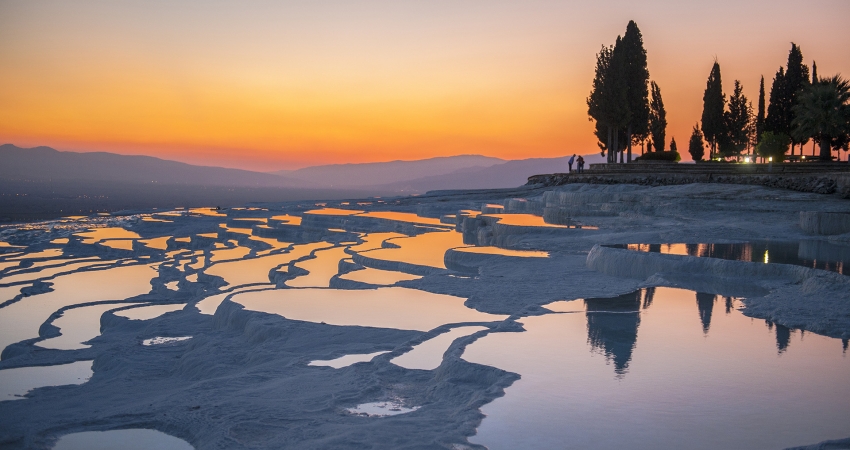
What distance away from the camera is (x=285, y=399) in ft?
24.4

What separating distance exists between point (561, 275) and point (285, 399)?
26.8ft

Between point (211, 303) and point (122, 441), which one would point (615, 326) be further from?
point (211, 303)

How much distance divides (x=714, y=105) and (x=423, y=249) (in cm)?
3131

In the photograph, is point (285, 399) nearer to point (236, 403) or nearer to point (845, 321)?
point (236, 403)

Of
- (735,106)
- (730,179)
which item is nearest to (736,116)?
(735,106)

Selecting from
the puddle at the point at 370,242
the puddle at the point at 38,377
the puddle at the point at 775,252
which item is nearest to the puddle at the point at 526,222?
the puddle at the point at 370,242

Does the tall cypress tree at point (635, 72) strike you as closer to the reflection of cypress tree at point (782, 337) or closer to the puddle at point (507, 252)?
the puddle at point (507, 252)

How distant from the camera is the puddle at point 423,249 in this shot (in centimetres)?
1755

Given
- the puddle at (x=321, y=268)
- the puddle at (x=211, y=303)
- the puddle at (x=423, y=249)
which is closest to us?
the puddle at (x=211, y=303)

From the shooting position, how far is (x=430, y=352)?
9.03m

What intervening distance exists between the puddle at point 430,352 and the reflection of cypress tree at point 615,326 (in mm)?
1691

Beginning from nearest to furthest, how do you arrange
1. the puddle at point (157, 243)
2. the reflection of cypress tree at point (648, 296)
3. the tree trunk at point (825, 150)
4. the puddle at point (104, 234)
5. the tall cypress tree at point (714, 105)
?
the reflection of cypress tree at point (648, 296) → the puddle at point (157, 243) → the puddle at point (104, 234) → the tree trunk at point (825, 150) → the tall cypress tree at point (714, 105)

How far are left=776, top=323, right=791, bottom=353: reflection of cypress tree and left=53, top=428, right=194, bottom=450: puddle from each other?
7043mm

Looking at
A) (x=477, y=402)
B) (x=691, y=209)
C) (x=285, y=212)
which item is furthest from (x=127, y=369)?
(x=285, y=212)
